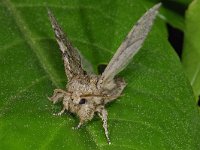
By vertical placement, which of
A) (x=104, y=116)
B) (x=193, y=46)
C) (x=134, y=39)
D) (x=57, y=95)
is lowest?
(x=193, y=46)

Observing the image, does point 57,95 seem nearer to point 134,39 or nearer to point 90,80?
point 90,80

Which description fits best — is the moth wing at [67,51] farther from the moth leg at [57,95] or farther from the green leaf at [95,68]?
the green leaf at [95,68]

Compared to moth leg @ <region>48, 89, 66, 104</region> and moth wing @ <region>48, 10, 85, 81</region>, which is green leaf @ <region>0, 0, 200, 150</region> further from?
moth wing @ <region>48, 10, 85, 81</region>

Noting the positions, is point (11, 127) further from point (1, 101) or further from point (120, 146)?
point (120, 146)

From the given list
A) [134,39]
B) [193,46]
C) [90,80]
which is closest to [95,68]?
[90,80]

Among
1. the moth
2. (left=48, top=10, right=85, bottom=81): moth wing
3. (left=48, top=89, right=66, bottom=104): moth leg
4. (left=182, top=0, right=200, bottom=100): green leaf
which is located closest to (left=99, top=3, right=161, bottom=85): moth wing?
the moth
